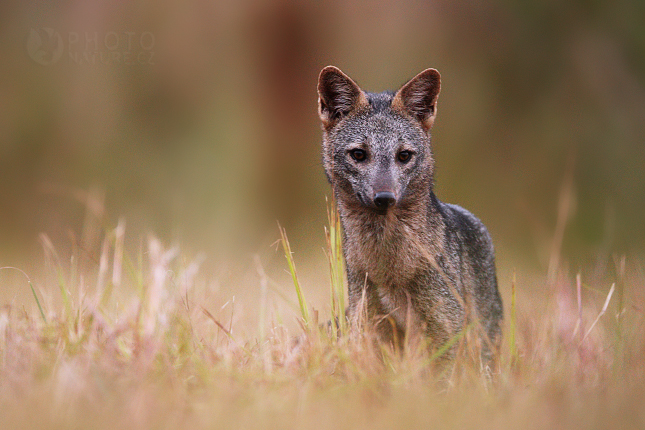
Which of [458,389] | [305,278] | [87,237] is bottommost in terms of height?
[305,278]

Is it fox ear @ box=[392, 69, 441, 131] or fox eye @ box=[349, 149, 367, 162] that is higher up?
fox ear @ box=[392, 69, 441, 131]

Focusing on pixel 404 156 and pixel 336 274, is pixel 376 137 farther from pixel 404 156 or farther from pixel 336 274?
pixel 336 274

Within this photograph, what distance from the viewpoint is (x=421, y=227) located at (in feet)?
14.1

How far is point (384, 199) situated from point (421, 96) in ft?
3.46

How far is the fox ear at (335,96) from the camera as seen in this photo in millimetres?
4379

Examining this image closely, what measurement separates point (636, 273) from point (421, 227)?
67.6 inches

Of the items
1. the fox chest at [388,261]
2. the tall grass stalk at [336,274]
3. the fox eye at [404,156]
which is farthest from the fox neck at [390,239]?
the tall grass stalk at [336,274]

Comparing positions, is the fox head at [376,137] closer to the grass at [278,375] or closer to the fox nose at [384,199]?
the fox nose at [384,199]

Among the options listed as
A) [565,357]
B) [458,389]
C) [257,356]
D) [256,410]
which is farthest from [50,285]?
[565,357]

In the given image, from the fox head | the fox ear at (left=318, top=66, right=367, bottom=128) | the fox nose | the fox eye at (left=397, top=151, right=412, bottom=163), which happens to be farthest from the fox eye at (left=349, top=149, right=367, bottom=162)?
the fox nose

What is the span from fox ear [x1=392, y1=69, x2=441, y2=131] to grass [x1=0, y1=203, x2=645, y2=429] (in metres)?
1.08

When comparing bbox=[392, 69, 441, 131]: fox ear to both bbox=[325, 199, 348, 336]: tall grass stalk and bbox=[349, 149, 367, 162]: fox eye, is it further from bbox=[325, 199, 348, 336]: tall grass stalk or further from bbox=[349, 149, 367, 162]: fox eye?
bbox=[325, 199, 348, 336]: tall grass stalk

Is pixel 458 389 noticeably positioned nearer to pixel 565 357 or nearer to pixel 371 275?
pixel 565 357

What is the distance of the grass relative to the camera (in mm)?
2502
